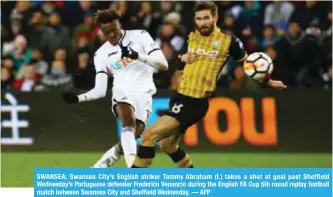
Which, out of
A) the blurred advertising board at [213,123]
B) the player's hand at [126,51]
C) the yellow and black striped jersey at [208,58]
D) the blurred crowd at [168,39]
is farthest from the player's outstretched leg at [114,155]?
the blurred advertising board at [213,123]

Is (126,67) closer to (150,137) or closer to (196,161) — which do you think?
(150,137)

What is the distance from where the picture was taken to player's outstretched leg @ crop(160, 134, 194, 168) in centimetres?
950

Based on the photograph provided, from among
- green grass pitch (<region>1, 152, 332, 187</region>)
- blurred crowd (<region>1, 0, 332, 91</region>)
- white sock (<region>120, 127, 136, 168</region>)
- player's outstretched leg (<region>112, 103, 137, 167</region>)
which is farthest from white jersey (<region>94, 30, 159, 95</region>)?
blurred crowd (<region>1, 0, 332, 91</region>)

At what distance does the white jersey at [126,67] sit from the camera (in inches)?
393

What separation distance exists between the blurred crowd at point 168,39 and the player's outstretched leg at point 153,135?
13.2 ft

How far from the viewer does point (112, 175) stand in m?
8.25

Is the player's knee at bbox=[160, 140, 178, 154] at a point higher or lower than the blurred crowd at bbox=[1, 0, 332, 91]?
lower

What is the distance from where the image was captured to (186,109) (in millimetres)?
9320

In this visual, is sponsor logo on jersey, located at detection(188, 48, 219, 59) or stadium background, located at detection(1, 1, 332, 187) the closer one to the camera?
sponsor logo on jersey, located at detection(188, 48, 219, 59)

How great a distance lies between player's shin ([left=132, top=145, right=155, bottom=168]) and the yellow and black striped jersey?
68 cm

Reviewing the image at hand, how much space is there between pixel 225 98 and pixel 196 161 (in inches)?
58.9

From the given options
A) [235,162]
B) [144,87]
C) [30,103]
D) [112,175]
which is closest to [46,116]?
[30,103]

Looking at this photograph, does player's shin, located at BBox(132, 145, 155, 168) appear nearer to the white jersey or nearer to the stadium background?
the white jersey

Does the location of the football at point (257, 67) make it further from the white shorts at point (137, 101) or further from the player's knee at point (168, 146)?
the white shorts at point (137, 101)
